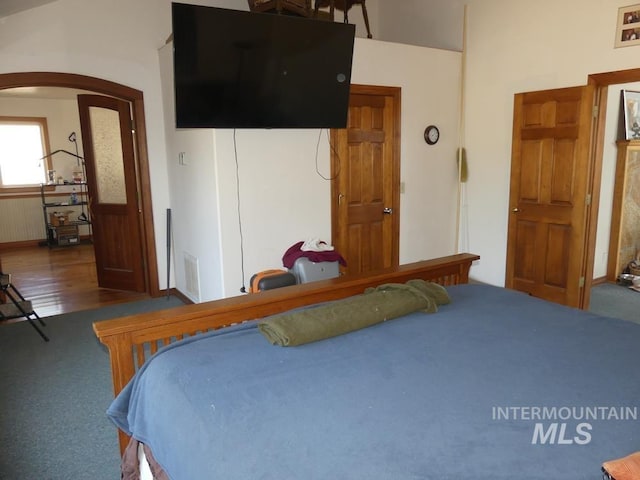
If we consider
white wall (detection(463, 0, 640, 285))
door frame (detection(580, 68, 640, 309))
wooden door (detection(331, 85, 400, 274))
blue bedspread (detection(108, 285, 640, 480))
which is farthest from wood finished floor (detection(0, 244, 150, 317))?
door frame (detection(580, 68, 640, 309))

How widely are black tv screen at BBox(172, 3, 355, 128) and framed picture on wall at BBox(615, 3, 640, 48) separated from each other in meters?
2.12

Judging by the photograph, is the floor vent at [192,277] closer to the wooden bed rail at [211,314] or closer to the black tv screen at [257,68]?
the black tv screen at [257,68]

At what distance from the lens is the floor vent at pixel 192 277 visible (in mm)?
4352

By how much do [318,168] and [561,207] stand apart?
7.24ft

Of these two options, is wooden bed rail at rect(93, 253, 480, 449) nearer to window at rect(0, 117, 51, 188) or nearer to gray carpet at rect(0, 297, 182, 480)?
gray carpet at rect(0, 297, 182, 480)

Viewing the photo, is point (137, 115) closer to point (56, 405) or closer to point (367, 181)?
point (367, 181)

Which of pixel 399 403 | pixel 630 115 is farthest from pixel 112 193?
pixel 630 115

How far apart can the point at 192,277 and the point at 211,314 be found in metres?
2.54

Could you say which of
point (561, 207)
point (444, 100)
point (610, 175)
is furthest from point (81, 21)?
point (610, 175)

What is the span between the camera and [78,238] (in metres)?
8.00

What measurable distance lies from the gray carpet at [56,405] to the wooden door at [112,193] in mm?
951

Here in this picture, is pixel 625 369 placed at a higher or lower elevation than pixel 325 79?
lower

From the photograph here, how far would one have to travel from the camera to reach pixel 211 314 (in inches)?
80.0

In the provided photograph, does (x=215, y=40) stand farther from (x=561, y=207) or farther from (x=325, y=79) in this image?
(x=561, y=207)
